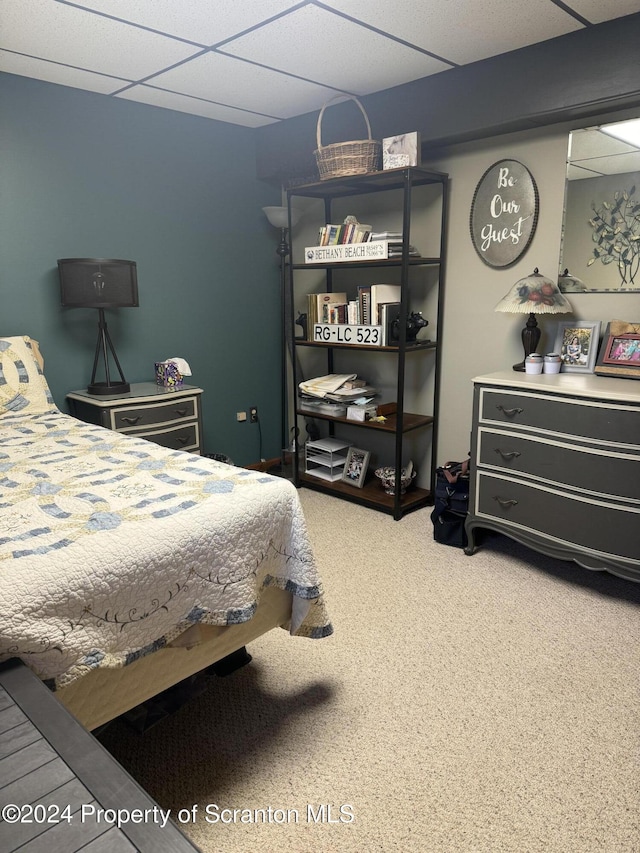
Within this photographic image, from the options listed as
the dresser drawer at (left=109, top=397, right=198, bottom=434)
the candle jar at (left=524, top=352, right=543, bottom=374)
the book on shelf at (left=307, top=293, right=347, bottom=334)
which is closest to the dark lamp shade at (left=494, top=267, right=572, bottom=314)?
the candle jar at (left=524, top=352, right=543, bottom=374)

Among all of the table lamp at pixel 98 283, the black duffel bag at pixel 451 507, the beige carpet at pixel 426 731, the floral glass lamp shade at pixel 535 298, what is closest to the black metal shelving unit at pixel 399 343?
the black duffel bag at pixel 451 507

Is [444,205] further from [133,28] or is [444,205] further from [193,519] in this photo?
[193,519]

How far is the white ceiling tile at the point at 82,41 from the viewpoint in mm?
2318

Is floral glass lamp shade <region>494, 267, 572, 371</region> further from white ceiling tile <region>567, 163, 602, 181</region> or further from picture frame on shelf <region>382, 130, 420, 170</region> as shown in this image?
picture frame on shelf <region>382, 130, 420, 170</region>

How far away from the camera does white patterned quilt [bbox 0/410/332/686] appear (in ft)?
4.25

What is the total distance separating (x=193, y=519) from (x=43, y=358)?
2.12 metres

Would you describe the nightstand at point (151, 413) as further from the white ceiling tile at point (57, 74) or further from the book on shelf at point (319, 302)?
the white ceiling tile at point (57, 74)

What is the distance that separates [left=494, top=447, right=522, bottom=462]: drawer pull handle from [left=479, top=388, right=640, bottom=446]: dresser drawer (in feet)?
0.42

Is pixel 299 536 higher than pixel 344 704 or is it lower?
higher

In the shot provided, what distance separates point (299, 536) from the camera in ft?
5.95

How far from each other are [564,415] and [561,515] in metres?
0.44

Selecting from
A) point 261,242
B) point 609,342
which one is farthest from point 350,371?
point 609,342

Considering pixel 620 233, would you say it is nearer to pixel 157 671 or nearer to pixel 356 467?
pixel 356 467

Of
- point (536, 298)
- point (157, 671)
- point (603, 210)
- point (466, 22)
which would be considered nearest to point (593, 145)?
point (603, 210)
